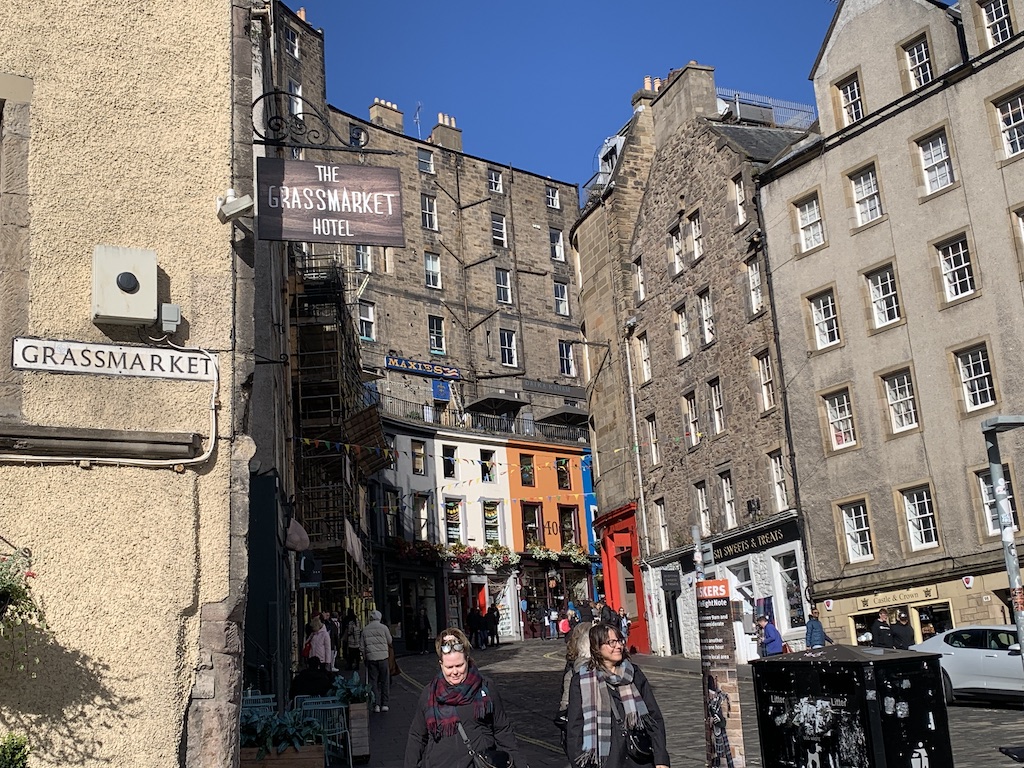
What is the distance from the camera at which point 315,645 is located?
727 inches

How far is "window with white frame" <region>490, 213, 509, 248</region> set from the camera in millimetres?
57250

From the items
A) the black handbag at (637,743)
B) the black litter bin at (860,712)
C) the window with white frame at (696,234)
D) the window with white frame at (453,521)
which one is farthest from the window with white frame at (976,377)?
the window with white frame at (453,521)

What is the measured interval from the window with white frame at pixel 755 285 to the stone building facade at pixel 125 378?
2170 cm

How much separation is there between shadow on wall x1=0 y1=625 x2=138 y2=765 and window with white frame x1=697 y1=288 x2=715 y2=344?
2502cm

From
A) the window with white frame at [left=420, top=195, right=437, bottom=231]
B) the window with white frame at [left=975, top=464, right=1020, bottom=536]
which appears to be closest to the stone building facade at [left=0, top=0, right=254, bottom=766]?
the window with white frame at [left=975, top=464, right=1020, bottom=536]

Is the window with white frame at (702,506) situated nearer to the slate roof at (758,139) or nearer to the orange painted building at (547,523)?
the slate roof at (758,139)

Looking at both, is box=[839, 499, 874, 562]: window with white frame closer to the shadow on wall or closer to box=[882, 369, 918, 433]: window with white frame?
box=[882, 369, 918, 433]: window with white frame

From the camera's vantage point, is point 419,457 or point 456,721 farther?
point 419,457

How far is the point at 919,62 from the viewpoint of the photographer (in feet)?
85.5

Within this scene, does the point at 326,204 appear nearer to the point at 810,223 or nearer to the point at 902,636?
the point at 902,636

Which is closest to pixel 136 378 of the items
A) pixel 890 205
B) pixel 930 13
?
pixel 890 205

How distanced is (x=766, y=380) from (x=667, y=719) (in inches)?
563

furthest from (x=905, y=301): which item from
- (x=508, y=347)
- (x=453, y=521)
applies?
(x=508, y=347)

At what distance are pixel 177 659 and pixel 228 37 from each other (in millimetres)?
4906
